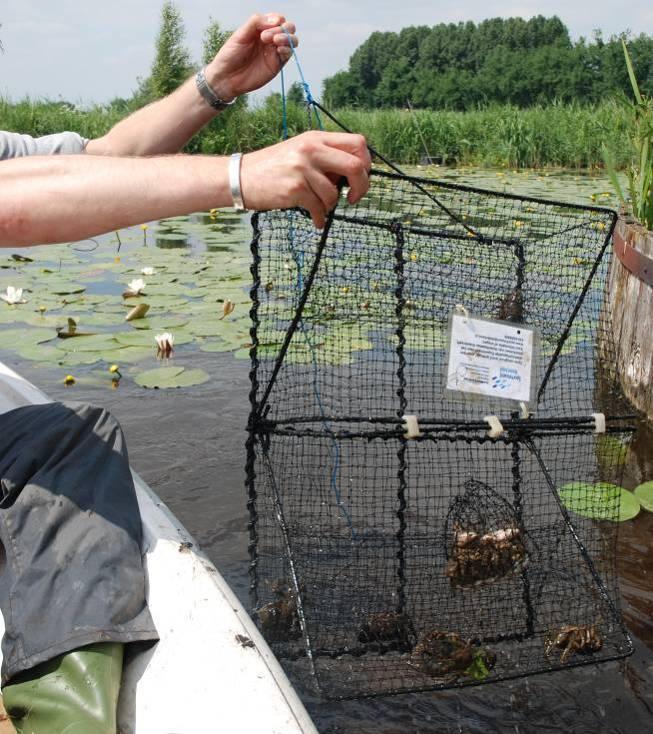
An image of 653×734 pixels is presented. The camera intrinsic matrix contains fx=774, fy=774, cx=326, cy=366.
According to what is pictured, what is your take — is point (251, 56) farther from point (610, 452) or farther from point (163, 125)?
point (610, 452)

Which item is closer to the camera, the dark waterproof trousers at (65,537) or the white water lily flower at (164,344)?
the dark waterproof trousers at (65,537)

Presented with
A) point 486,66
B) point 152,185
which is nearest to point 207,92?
point 152,185

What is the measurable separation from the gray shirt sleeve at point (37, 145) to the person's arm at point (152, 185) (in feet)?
2.42

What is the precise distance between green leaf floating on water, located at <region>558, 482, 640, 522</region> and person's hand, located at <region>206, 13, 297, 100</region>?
1.49 metres

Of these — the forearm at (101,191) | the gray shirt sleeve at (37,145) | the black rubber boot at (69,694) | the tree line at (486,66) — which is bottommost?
the black rubber boot at (69,694)

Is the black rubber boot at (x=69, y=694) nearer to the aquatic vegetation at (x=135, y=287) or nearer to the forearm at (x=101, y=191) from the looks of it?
the forearm at (x=101, y=191)

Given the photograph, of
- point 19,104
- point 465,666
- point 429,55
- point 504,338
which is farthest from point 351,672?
point 429,55

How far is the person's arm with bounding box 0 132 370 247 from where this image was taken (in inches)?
43.8

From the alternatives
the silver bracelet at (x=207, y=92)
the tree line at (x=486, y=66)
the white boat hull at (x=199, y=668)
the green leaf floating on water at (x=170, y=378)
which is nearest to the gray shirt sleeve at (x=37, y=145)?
the silver bracelet at (x=207, y=92)

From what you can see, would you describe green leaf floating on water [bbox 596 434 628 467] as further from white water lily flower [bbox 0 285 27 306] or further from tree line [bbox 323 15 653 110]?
tree line [bbox 323 15 653 110]

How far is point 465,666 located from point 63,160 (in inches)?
53.3

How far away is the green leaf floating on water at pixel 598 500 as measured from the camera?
2.33 metres

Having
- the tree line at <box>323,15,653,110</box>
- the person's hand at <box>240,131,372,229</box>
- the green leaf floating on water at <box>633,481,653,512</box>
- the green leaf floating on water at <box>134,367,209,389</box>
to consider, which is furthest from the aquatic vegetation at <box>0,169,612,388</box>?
the tree line at <box>323,15,653,110</box>

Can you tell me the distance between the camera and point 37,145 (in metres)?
2.02
